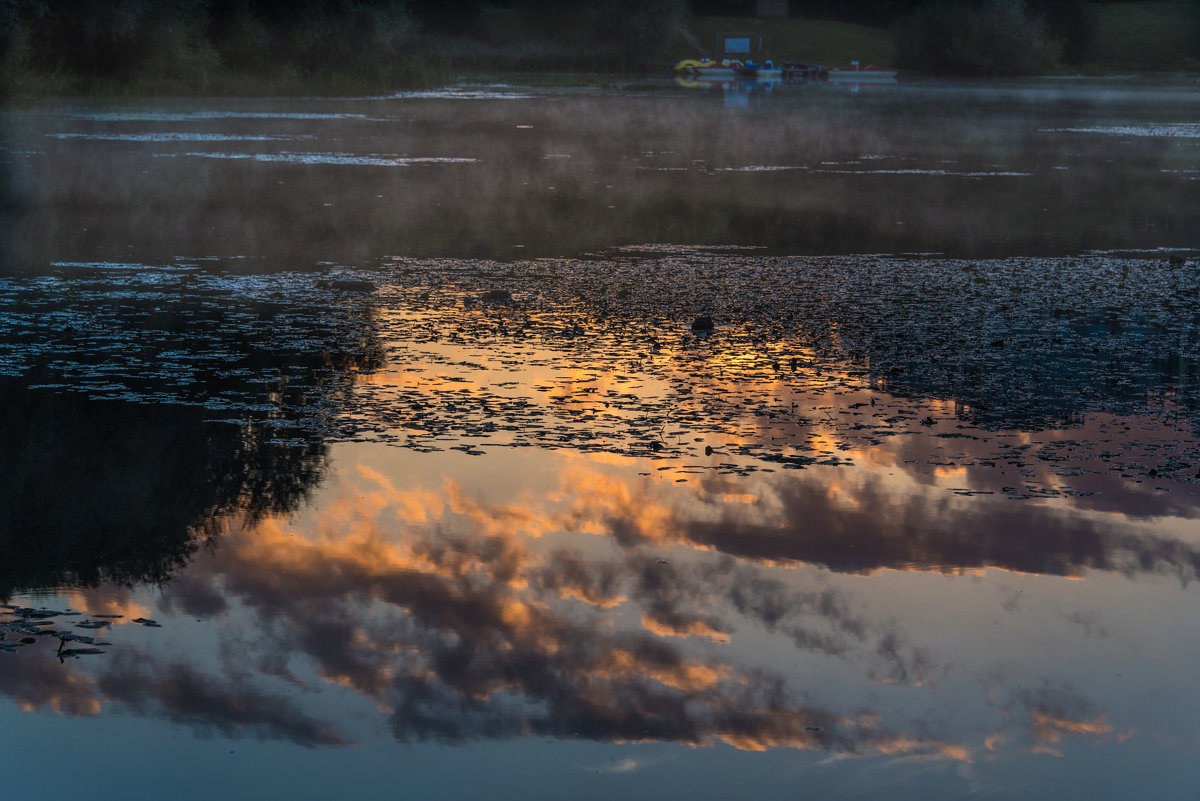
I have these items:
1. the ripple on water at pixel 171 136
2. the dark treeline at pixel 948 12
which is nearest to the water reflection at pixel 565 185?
the ripple on water at pixel 171 136

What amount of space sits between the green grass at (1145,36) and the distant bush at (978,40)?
388 inches

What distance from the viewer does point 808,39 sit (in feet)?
396

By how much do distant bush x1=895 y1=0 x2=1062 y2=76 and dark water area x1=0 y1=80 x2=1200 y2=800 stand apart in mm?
86766

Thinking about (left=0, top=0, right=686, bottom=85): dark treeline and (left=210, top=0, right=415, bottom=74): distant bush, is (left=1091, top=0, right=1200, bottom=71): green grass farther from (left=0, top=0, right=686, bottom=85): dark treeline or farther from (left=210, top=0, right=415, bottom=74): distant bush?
(left=210, top=0, right=415, bottom=74): distant bush

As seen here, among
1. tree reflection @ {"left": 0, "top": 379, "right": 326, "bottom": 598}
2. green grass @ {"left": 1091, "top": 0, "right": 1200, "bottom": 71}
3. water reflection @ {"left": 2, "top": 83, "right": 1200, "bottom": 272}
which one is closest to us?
tree reflection @ {"left": 0, "top": 379, "right": 326, "bottom": 598}

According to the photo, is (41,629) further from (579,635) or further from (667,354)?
(667,354)

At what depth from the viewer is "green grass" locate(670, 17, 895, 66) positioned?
11494cm

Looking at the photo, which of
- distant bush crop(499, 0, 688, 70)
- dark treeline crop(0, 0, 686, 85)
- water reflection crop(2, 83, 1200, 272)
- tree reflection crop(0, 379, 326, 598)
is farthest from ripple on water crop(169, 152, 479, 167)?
distant bush crop(499, 0, 688, 70)

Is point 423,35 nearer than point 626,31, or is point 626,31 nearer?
point 626,31

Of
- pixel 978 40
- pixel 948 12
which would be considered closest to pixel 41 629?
pixel 978 40

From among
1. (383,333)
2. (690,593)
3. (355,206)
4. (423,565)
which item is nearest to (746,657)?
(690,593)

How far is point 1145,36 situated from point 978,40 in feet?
104

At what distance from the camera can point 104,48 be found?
51.3 m

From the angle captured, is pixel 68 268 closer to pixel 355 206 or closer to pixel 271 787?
pixel 355 206
